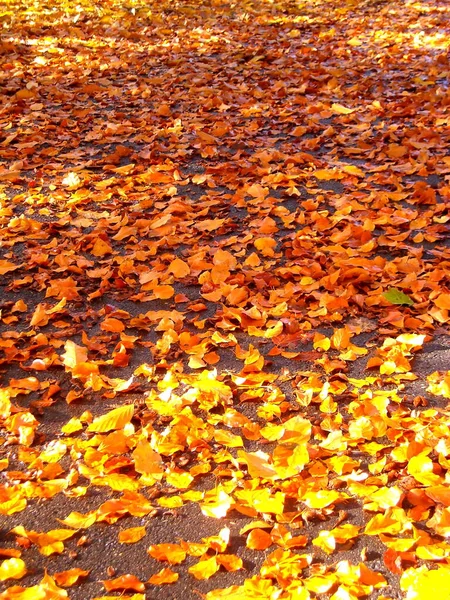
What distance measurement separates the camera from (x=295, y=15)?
8.72 metres

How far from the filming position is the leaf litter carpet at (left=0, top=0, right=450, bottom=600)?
208cm

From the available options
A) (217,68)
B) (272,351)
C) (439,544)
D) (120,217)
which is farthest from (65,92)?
(439,544)

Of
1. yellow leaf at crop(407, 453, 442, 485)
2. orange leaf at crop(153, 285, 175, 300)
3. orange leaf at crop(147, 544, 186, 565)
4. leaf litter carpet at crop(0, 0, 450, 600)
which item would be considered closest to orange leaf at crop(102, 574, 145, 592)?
leaf litter carpet at crop(0, 0, 450, 600)

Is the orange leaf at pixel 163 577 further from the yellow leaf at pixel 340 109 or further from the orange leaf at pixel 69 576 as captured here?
the yellow leaf at pixel 340 109

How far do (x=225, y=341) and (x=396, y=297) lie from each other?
887mm

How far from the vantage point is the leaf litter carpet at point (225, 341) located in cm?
208

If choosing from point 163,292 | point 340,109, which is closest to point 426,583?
point 163,292

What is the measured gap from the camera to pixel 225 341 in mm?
3021

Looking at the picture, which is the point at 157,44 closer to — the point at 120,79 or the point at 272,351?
the point at 120,79

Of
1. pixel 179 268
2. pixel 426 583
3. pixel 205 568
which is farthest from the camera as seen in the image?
pixel 179 268

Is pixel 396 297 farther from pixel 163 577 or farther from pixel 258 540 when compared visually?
pixel 163 577

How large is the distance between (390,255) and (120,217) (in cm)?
168

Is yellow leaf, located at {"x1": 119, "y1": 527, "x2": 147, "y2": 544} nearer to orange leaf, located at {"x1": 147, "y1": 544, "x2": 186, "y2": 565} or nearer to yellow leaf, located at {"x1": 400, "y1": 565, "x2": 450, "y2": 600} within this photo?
orange leaf, located at {"x1": 147, "y1": 544, "x2": 186, "y2": 565}

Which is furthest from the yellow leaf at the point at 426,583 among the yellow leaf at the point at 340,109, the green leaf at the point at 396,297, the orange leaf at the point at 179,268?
the yellow leaf at the point at 340,109
